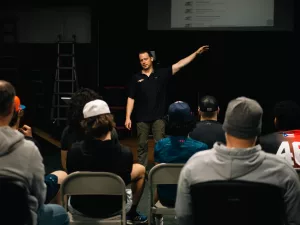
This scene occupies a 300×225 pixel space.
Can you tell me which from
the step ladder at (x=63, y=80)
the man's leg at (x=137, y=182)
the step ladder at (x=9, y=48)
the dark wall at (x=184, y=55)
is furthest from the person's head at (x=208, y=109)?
the step ladder at (x=9, y=48)

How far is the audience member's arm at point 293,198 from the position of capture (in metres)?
1.92

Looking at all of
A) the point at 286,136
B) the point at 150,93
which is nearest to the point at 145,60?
the point at 150,93

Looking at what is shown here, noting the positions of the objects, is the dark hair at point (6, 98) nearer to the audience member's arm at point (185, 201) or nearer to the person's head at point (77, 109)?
the audience member's arm at point (185, 201)

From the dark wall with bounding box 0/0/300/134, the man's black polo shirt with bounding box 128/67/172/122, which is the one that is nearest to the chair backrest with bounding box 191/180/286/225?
the man's black polo shirt with bounding box 128/67/172/122

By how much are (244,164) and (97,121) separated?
1.26 meters

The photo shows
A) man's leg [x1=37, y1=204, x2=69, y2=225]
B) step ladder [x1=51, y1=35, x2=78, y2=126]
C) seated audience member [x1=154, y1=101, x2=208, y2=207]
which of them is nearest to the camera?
man's leg [x1=37, y1=204, x2=69, y2=225]

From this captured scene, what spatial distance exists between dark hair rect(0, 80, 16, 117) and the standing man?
3298 millimetres

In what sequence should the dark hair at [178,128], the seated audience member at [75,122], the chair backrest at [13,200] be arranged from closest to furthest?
1. the chair backrest at [13,200]
2. the dark hair at [178,128]
3. the seated audience member at [75,122]

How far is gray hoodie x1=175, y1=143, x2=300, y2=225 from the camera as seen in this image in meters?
1.92

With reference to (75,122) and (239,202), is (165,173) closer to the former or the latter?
(75,122)

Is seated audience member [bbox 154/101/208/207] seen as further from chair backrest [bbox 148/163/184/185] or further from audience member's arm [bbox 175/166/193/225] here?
audience member's arm [bbox 175/166/193/225]

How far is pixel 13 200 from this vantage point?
2.15m

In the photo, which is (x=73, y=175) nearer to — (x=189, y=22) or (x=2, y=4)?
(x=189, y=22)

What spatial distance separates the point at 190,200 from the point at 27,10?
331 inches
